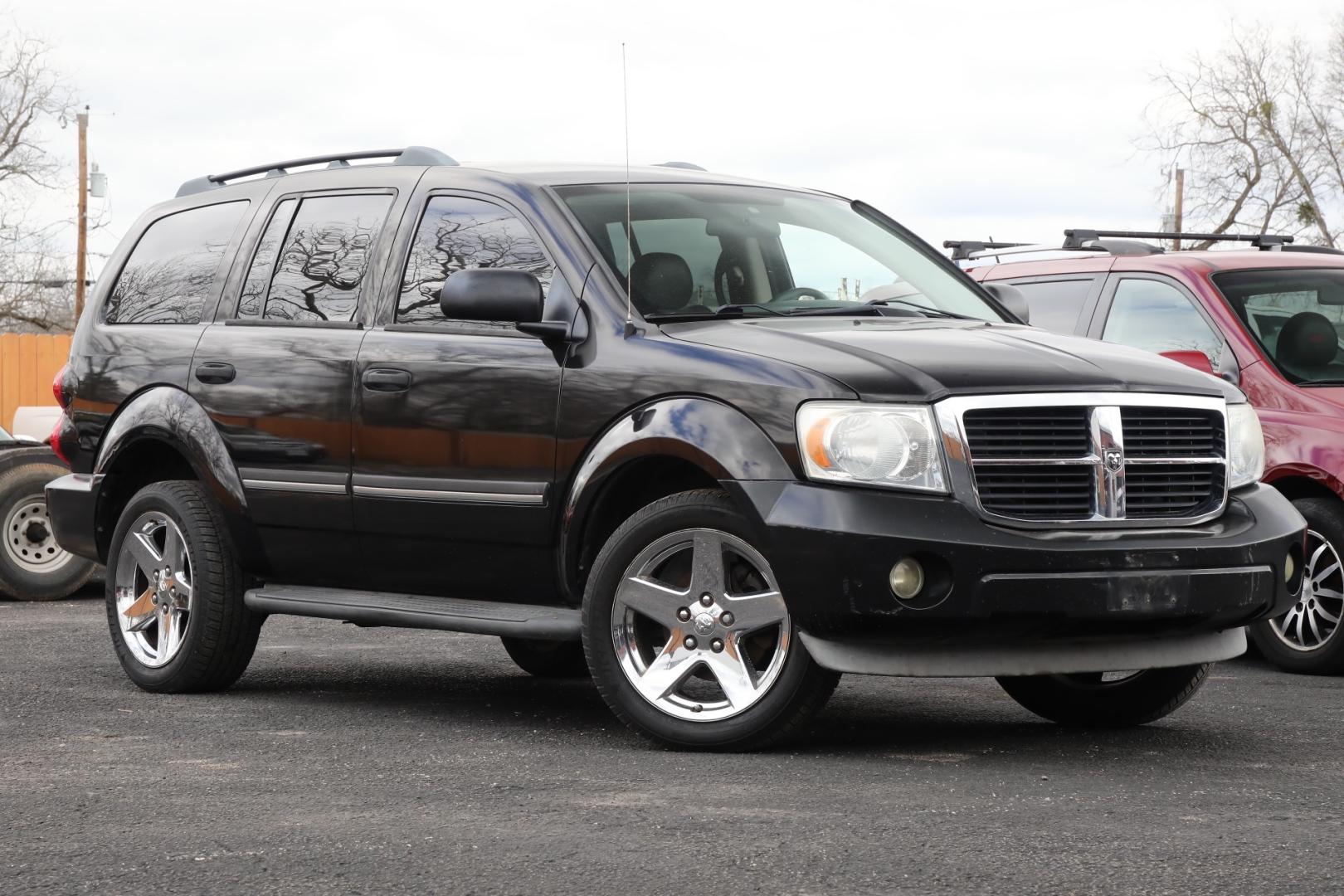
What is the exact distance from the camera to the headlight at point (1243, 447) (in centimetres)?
603

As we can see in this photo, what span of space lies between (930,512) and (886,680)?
8.97ft

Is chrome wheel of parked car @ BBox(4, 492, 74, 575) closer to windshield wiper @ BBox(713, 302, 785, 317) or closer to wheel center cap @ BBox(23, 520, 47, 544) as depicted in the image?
wheel center cap @ BBox(23, 520, 47, 544)

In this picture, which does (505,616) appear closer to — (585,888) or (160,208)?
(585,888)

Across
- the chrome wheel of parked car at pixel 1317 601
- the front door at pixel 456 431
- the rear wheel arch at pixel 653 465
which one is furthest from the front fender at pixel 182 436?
the chrome wheel of parked car at pixel 1317 601

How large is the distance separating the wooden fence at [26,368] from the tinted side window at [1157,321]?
1089 inches

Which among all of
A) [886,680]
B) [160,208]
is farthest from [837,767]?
[160,208]

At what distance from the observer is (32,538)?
11.6 meters

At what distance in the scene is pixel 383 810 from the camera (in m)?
4.95

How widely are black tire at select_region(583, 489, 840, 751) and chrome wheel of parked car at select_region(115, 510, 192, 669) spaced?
2170mm

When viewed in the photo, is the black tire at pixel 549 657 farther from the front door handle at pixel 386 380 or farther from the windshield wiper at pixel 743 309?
the windshield wiper at pixel 743 309

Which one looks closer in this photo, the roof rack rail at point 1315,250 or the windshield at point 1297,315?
the windshield at point 1297,315

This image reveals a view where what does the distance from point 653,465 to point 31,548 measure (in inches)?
263

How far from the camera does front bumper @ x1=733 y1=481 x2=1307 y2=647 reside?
5387mm

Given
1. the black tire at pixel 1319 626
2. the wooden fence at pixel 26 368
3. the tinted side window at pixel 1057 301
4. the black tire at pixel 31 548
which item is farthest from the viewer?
the wooden fence at pixel 26 368
